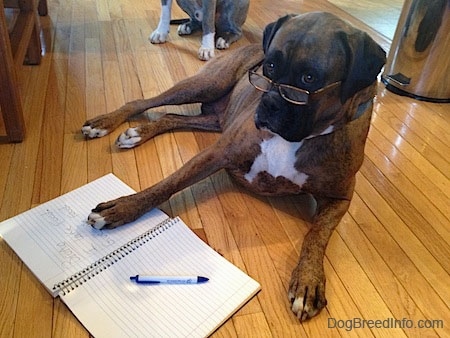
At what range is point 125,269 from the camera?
4.60ft

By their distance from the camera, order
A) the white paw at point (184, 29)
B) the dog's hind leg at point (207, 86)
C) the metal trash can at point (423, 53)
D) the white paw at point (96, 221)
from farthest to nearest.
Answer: the white paw at point (184, 29), the metal trash can at point (423, 53), the dog's hind leg at point (207, 86), the white paw at point (96, 221)

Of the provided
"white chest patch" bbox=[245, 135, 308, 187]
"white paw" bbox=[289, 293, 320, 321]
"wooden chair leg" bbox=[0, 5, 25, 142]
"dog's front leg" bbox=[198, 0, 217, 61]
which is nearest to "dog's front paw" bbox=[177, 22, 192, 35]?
"dog's front leg" bbox=[198, 0, 217, 61]

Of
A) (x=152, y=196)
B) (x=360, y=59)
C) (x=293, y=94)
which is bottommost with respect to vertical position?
(x=152, y=196)

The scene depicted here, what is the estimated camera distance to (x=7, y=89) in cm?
183

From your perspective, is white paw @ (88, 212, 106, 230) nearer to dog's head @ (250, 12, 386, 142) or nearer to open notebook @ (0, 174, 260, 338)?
open notebook @ (0, 174, 260, 338)

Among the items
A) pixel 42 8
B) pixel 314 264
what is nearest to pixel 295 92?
pixel 314 264

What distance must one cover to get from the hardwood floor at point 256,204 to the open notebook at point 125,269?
0.14 ft

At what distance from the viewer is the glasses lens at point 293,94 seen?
132cm

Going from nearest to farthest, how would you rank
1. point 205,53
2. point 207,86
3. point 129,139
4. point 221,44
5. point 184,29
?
point 129,139 < point 207,86 < point 205,53 < point 221,44 < point 184,29

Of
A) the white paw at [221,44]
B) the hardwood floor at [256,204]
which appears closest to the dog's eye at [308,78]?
the hardwood floor at [256,204]

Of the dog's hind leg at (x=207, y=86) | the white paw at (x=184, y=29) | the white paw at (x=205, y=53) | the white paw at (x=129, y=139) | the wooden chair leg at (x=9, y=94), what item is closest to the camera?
the wooden chair leg at (x=9, y=94)

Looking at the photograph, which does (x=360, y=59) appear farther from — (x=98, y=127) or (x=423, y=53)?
(x=423, y=53)

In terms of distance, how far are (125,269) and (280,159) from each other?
653mm

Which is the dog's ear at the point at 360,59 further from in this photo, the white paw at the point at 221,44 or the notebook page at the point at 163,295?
the white paw at the point at 221,44
